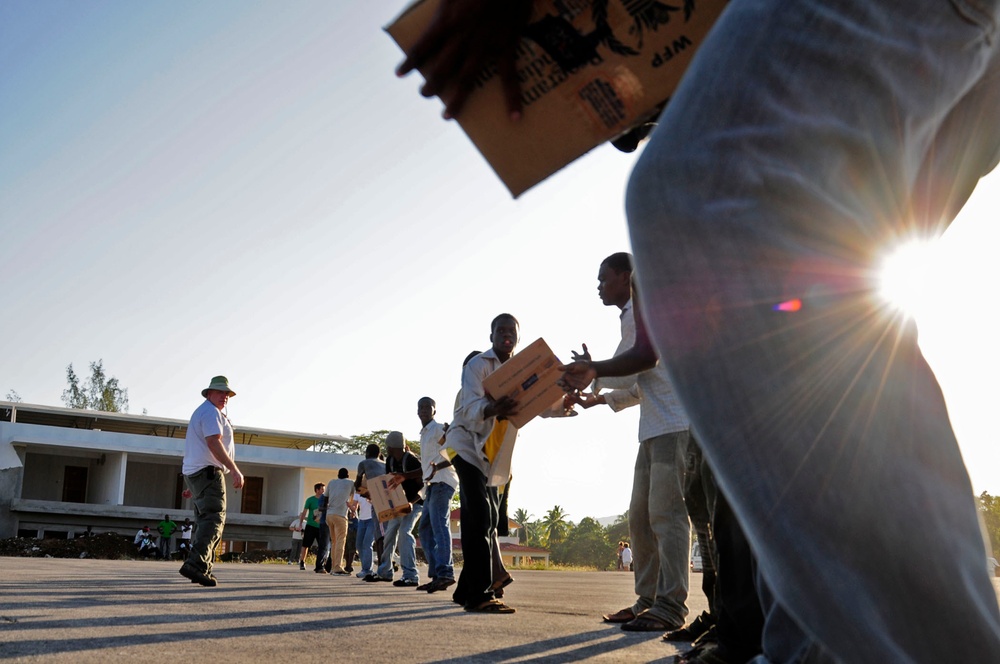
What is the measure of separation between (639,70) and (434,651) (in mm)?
2538

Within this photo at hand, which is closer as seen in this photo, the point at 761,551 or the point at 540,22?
the point at 761,551

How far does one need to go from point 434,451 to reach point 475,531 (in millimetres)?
2876

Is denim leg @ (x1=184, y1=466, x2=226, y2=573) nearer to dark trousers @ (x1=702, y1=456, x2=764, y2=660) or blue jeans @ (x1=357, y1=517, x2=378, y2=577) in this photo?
blue jeans @ (x1=357, y1=517, x2=378, y2=577)

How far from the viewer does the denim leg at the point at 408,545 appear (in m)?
9.38

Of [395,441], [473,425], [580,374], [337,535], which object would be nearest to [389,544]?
[395,441]

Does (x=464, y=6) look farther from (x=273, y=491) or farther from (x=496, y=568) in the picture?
(x=273, y=491)

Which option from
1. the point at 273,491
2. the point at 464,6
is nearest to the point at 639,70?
the point at 464,6

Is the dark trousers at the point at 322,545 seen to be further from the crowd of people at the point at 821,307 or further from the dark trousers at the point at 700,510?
the crowd of people at the point at 821,307

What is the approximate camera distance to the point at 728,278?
865mm

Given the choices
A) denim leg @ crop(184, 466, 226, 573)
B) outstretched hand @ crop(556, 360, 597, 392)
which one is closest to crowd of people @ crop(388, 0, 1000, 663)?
outstretched hand @ crop(556, 360, 597, 392)

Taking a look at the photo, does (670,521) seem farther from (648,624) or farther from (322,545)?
(322,545)

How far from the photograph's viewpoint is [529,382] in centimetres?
525

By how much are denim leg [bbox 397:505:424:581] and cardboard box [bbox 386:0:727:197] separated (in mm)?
8618

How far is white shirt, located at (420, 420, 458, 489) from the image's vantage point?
796cm
